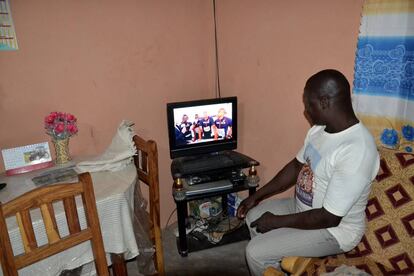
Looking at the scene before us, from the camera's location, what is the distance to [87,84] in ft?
7.13

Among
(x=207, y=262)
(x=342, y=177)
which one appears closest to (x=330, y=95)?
(x=342, y=177)

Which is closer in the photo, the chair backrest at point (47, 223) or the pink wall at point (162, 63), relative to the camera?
the chair backrest at point (47, 223)

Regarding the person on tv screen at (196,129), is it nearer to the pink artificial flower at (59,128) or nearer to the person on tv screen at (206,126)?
the person on tv screen at (206,126)

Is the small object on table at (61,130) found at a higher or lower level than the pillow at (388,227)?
higher

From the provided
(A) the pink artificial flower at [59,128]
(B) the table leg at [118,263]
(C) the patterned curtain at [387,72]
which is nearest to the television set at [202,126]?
(A) the pink artificial flower at [59,128]

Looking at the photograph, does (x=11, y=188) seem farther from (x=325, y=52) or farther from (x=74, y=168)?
(x=325, y=52)

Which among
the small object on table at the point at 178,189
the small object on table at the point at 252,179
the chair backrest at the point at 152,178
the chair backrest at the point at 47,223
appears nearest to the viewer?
the chair backrest at the point at 47,223

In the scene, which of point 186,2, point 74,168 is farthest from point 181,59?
point 74,168

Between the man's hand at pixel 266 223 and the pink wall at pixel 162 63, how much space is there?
2.40ft

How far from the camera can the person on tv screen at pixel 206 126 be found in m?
2.40

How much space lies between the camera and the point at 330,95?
4.85ft

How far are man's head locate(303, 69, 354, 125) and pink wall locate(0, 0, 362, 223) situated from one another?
0.49 metres

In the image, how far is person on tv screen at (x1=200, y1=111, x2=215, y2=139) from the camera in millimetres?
2404

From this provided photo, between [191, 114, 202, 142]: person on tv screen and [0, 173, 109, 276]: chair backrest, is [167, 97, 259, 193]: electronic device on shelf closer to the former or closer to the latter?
[191, 114, 202, 142]: person on tv screen
